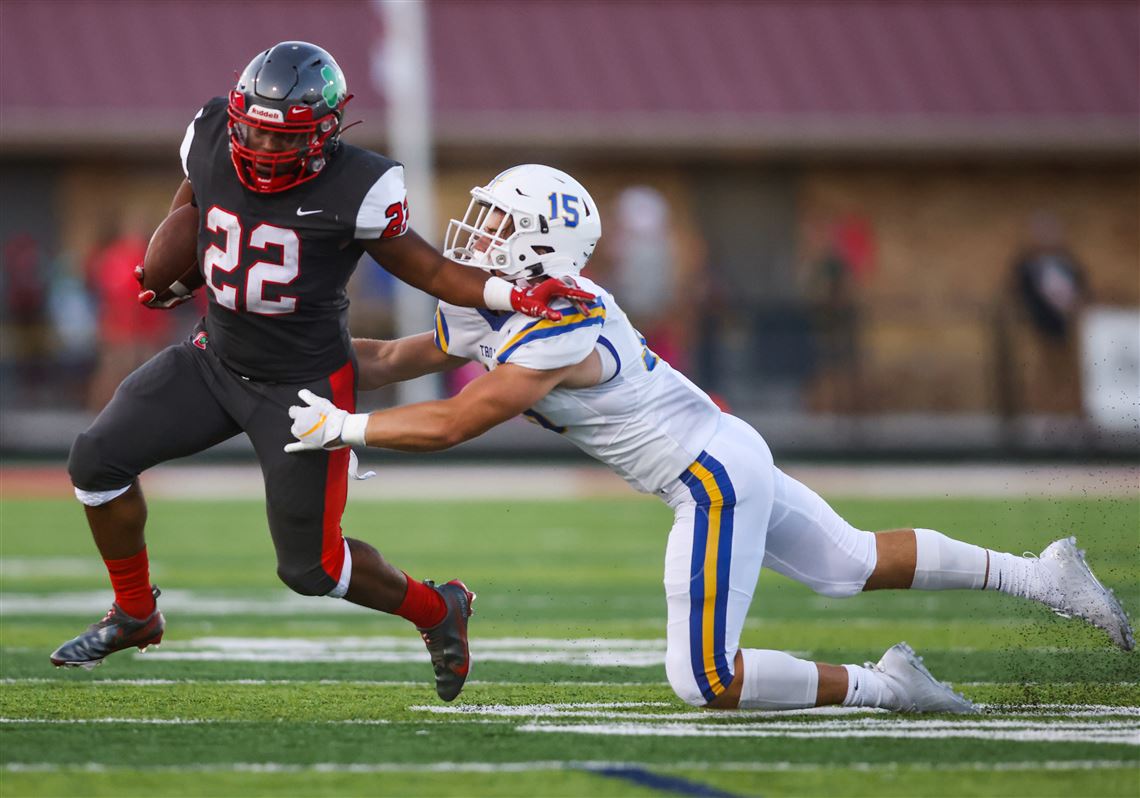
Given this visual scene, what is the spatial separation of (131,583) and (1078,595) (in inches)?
99.0

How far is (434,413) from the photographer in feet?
13.7

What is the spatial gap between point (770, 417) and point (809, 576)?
7.89 m

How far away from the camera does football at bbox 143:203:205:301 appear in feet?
14.8

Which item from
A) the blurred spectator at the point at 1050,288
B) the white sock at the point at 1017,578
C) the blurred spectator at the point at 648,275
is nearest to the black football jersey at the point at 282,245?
the white sock at the point at 1017,578

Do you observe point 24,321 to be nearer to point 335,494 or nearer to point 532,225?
point 335,494

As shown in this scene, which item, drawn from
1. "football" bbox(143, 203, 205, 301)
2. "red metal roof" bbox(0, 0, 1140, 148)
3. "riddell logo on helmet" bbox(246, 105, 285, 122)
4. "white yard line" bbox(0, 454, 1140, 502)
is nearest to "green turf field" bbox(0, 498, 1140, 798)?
"football" bbox(143, 203, 205, 301)

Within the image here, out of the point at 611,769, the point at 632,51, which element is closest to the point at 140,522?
the point at 611,769

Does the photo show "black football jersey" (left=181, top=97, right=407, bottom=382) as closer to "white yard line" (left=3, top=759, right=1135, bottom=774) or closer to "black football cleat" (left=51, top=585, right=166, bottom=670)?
"black football cleat" (left=51, top=585, right=166, bottom=670)

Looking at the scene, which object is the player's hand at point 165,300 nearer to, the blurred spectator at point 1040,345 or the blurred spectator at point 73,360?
the blurred spectator at point 73,360

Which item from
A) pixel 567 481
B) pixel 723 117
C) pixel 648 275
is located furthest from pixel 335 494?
pixel 723 117

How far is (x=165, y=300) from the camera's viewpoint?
468 centimetres

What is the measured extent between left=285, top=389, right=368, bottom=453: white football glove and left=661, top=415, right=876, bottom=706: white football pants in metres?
0.82

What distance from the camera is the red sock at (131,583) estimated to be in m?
4.63

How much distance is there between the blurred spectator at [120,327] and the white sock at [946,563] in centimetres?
888
